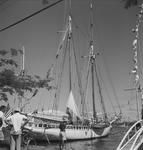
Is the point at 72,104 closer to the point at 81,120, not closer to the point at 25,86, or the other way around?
the point at 81,120

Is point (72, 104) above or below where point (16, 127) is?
above

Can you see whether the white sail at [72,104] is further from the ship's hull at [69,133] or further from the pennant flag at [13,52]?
the pennant flag at [13,52]

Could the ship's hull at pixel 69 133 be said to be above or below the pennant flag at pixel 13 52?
below

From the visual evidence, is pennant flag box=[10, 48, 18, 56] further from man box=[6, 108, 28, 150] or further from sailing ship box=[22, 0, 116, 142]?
sailing ship box=[22, 0, 116, 142]

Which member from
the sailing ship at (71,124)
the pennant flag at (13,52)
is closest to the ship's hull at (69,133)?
the sailing ship at (71,124)

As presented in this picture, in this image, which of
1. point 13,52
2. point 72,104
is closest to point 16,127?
point 13,52

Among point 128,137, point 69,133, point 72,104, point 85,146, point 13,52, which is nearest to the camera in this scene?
point 13,52

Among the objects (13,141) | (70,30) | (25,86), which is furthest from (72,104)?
(13,141)

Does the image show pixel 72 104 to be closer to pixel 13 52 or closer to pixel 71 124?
pixel 71 124

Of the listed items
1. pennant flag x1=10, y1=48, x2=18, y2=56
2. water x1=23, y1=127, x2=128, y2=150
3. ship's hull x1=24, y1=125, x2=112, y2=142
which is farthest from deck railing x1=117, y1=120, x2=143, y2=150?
ship's hull x1=24, y1=125, x2=112, y2=142

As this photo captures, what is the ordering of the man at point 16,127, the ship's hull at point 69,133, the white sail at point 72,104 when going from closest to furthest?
the man at point 16,127 → the ship's hull at point 69,133 → the white sail at point 72,104

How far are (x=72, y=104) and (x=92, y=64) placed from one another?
1131cm

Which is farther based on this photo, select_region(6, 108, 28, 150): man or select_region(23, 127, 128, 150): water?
select_region(23, 127, 128, 150): water

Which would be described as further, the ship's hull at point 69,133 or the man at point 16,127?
the ship's hull at point 69,133
